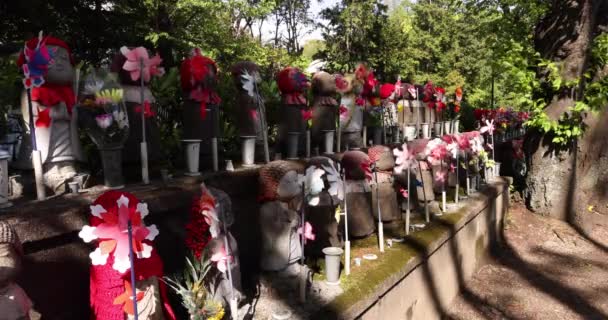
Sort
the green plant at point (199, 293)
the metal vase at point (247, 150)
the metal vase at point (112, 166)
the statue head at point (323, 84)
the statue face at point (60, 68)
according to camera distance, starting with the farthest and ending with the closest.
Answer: the statue head at point (323, 84)
the metal vase at point (247, 150)
the metal vase at point (112, 166)
the statue face at point (60, 68)
the green plant at point (199, 293)

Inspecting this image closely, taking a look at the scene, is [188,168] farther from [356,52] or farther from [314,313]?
[356,52]

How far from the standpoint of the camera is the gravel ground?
451 cm

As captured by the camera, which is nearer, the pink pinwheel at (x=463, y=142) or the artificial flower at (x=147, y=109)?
the artificial flower at (x=147, y=109)

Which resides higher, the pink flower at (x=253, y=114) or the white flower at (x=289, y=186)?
the pink flower at (x=253, y=114)

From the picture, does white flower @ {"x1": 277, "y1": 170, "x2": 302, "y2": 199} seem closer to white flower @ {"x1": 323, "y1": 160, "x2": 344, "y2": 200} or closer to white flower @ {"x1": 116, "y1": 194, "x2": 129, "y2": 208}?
white flower @ {"x1": 323, "y1": 160, "x2": 344, "y2": 200}

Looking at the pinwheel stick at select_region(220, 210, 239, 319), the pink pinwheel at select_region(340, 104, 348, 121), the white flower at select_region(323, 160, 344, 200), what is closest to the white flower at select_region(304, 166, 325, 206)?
the white flower at select_region(323, 160, 344, 200)

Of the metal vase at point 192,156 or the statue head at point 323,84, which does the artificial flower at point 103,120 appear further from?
the statue head at point 323,84

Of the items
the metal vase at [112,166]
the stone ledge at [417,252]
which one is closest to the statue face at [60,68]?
the metal vase at [112,166]

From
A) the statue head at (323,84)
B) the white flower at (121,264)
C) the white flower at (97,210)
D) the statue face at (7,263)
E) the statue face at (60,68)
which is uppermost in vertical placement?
the statue head at (323,84)

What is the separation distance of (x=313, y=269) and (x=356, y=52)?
53.2 feet

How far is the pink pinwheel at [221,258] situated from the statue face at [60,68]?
4.61 feet

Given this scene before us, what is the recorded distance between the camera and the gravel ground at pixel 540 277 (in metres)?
4.51

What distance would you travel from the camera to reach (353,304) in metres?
2.71

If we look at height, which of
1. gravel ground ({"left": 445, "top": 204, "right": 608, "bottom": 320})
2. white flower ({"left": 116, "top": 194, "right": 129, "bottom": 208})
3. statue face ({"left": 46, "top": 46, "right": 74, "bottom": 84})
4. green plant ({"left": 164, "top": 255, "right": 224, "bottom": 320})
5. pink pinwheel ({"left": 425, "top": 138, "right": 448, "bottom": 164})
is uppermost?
statue face ({"left": 46, "top": 46, "right": 74, "bottom": 84})
